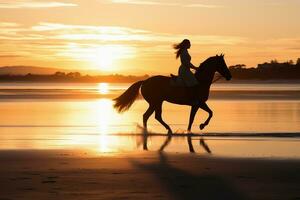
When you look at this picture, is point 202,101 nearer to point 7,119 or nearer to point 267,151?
point 267,151

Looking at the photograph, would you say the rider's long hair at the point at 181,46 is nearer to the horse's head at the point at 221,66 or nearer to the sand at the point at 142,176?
the horse's head at the point at 221,66

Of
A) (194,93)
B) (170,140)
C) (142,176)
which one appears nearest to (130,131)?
(194,93)

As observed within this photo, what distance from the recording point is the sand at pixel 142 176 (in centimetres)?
773

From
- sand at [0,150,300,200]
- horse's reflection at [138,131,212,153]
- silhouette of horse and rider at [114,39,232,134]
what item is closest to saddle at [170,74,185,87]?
silhouette of horse and rider at [114,39,232,134]

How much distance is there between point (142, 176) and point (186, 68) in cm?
811

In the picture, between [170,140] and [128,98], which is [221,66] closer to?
[128,98]

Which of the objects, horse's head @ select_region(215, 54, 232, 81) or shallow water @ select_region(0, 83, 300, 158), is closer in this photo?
shallow water @ select_region(0, 83, 300, 158)

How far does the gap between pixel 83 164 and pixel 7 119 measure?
11.2 meters

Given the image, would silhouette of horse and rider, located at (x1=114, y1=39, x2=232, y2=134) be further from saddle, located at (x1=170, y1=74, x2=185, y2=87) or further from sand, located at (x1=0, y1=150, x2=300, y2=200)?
sand, located at (x1=0, y1=150, x2=300, y2=200)

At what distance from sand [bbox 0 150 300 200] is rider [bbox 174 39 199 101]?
17.1 feet

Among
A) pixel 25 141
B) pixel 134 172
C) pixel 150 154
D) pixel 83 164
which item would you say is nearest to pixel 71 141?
pixel 25 141

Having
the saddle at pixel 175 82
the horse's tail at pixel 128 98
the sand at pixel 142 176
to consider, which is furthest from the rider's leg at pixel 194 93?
the sand at pixel 142 176

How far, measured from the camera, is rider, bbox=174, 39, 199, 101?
1672cm

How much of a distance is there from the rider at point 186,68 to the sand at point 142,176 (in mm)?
5221
